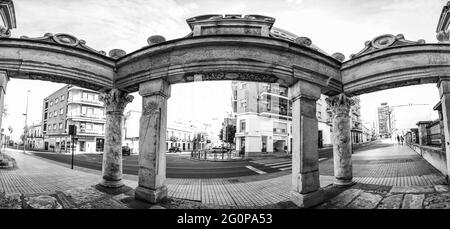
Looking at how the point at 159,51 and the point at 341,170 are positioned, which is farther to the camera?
the point at 341,170

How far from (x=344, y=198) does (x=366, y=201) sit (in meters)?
0.44

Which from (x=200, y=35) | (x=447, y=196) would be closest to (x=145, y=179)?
(x=200, y=35)

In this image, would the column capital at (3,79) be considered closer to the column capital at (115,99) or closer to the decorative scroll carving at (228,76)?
the column capital at (115,99)

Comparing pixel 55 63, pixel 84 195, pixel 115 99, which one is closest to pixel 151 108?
pixel 115 99

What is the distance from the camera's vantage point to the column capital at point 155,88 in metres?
4.89

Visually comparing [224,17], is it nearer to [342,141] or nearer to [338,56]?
[338,56]

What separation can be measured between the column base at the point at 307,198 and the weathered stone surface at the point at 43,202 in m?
5.07

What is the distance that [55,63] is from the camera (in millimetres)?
5121

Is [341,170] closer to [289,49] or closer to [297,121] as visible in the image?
[297,121]

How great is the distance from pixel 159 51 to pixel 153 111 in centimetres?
148

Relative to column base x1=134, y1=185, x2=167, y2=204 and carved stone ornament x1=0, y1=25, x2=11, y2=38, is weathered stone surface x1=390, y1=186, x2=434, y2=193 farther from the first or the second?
carved stone ornament x1=0, y1=25, x2=11, y2=38

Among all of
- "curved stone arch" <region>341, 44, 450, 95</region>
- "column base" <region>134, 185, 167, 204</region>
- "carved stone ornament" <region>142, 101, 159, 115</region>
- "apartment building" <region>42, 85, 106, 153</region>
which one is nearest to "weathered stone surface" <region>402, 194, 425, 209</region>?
"curved stone arch" <region>341, 44, 450, 95</region>

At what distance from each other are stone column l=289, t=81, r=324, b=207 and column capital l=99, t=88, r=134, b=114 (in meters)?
4.78

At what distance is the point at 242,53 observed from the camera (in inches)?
190
